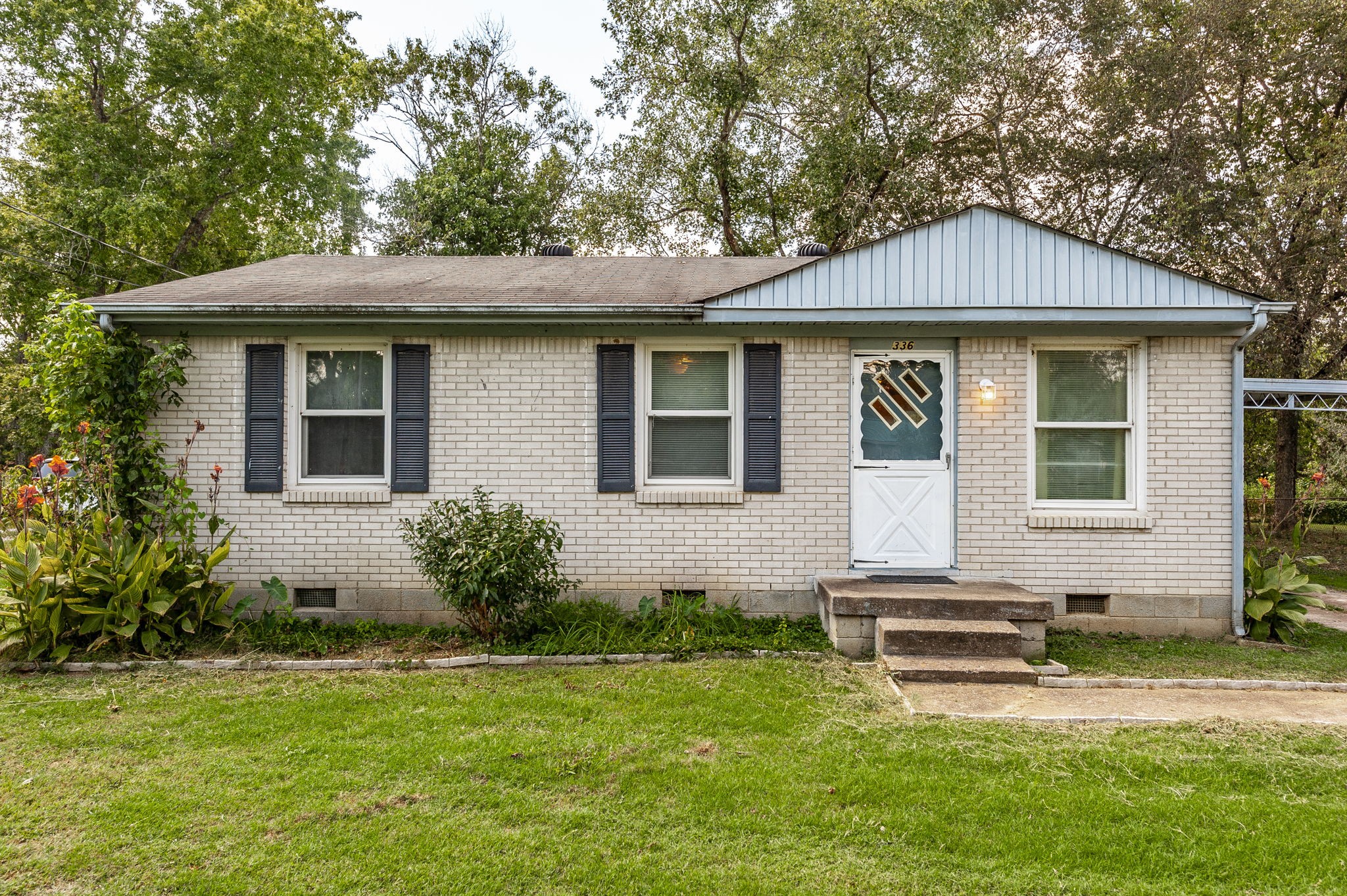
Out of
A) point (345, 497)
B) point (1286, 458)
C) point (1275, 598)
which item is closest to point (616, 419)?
point (345, 497)

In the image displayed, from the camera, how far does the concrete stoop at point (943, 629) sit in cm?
464

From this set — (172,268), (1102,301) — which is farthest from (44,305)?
(1102,301)

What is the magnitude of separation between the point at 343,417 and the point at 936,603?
5.45 meters

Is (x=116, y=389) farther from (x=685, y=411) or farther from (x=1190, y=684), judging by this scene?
(x=1190, y=684)

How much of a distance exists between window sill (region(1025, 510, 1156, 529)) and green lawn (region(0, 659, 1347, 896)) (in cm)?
226

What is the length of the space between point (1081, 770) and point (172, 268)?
72.3ft

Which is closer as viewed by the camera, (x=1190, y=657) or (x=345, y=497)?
(x=1190, y=657)

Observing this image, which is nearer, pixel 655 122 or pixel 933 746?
pixel 933 746

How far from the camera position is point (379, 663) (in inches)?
200

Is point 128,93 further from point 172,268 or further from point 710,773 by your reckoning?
point 710,773

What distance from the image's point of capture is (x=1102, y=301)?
555 cm

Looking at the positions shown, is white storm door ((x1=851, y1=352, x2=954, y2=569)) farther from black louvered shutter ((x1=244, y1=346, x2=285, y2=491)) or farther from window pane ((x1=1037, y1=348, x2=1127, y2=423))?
black louvered shutter ((x1=244, y1=346, x2=285, y2=491))

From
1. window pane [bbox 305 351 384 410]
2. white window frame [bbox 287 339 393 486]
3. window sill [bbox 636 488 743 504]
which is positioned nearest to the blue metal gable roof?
window sill [bbox 636 488 743 504]

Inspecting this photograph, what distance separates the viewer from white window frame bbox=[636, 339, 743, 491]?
6145 millimetres
